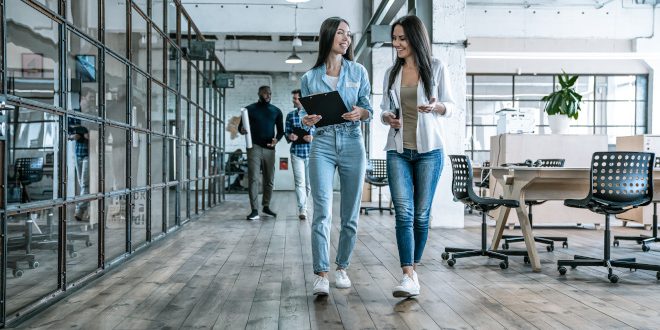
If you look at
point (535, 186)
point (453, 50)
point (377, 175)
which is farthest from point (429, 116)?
point (377, 175)

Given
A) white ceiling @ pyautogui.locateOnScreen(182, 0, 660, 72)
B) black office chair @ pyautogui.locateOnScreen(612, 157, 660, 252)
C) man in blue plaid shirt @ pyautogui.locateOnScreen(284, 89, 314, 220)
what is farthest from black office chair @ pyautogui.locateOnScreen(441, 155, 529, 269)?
white ceiling @ pyautogui.locateOnScreen(182, 0, 660, 72)

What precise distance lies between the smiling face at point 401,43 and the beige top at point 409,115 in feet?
0.53

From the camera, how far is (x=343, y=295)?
3186 mm

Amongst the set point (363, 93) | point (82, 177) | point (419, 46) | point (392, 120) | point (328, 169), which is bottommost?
point (82, 177)

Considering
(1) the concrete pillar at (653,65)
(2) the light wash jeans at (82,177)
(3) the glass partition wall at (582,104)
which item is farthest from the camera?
(3) the glass partition wall at (582,104)

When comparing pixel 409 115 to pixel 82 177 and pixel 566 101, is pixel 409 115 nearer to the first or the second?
pixel 82 177

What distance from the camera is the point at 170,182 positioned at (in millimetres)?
5918

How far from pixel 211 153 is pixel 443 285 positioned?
6.65 m

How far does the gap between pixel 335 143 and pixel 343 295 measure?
0.77 meters

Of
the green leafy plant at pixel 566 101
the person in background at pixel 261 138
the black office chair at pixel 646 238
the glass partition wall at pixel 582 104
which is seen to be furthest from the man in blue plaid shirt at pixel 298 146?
the glass partition wall at pixel 582 104

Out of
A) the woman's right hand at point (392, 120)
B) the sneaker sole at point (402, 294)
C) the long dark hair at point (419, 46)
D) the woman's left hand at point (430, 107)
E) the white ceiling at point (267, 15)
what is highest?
the white ceiling at point (267, 15)

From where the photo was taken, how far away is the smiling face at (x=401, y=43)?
3074 millimetres

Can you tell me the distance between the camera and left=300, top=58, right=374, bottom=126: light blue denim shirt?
10.4 ft

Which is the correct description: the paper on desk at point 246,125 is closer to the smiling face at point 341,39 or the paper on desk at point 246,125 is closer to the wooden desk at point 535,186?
the wooden desk at point 535,186
